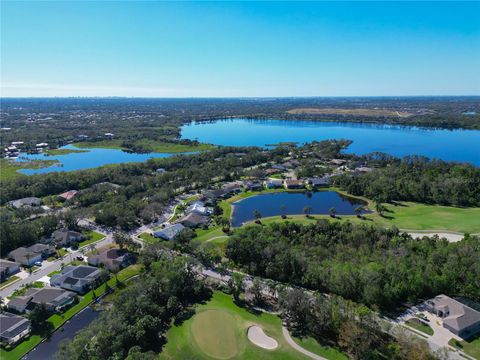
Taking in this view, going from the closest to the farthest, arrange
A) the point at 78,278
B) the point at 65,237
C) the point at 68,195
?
the point at 78,278 < the point at 65,237 < the point at 68,195

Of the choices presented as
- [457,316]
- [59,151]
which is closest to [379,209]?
[457,316]

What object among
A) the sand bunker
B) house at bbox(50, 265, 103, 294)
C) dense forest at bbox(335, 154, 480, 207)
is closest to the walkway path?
the sand bunker

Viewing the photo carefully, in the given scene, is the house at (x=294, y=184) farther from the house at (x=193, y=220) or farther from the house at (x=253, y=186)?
the house at (x=193, y=220)

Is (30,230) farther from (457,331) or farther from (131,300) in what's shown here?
(457,331)

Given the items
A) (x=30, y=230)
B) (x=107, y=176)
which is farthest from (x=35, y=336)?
(x=107, y=176)

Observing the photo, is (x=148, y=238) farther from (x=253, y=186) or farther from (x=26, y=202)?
(x=26, y=202)

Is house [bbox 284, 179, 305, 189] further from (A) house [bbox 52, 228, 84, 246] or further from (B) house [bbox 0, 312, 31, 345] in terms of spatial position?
(B) house [bbox 0, 312, 31, 345]
